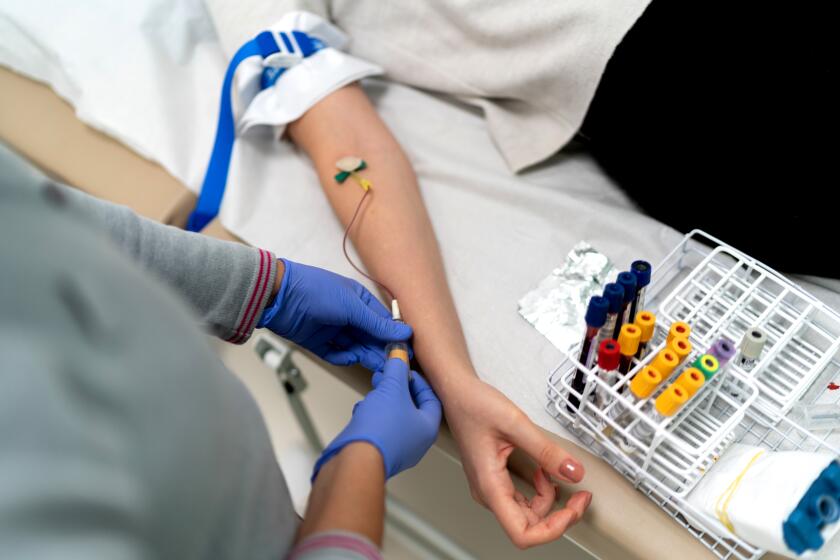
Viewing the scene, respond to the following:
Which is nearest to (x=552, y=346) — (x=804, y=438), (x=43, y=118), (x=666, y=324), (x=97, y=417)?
(x=666, y=324)

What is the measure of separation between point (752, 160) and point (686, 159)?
9cm

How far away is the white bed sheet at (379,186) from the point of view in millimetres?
1025

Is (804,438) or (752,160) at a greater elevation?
Result: (752,160)

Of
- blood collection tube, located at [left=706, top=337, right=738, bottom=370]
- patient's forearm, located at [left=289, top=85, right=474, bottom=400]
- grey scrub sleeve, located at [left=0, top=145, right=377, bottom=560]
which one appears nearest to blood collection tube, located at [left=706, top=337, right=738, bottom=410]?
blood collection tube, located at [left=706, top=337, right=738, bottom=370]

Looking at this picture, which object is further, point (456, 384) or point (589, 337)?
point (456, 384)

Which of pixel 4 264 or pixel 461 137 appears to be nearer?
pixel 4 264

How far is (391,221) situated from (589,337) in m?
0.41

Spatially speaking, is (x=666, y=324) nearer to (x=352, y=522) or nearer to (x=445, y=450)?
(x=445, y=450)

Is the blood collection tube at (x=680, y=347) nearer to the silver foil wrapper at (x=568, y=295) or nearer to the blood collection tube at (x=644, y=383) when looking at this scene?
the blood collection tube at (x=644, y=383)

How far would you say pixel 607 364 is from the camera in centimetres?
77

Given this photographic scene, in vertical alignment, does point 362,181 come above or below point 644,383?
above

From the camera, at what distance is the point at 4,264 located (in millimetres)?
370

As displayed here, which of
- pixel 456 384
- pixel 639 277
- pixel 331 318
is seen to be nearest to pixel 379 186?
pixel 331 318

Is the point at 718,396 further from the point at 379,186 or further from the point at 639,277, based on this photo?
the point at 379,186
